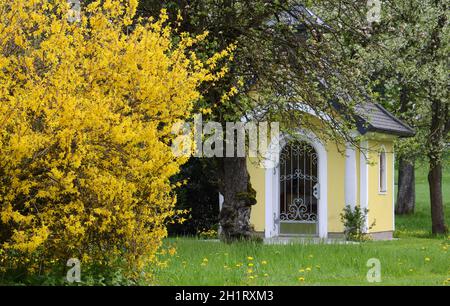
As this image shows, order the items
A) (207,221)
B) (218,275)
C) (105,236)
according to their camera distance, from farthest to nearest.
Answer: (207,221), (218,275), (105,236)

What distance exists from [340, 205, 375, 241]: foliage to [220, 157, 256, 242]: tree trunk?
17.5 ft

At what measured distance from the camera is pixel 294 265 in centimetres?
1271

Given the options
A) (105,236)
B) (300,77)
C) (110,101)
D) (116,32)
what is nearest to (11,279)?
(105,236)

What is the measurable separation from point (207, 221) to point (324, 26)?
8652 millimetres

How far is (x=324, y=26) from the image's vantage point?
55.1ft

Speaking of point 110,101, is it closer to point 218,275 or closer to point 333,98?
point 218,275

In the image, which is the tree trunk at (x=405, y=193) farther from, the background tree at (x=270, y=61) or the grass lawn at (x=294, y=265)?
the grass lawn at (x=294, y=265)

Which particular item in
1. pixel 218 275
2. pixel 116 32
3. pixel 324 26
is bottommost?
pixel 218 275

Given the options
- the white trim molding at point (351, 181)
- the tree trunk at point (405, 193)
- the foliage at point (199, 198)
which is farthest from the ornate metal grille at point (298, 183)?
the tree trunk at point (405, 193)

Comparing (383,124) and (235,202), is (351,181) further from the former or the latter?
(235,202)

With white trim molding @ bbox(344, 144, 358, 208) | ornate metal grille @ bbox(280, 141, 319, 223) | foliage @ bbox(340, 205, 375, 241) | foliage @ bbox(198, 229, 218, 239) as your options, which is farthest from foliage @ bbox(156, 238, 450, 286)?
ornate metal grille @ bbox(280, 141, 319, 223)

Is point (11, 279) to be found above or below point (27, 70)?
below

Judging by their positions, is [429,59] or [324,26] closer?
[324,26]

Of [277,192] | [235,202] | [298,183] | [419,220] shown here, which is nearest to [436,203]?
[298,183]
